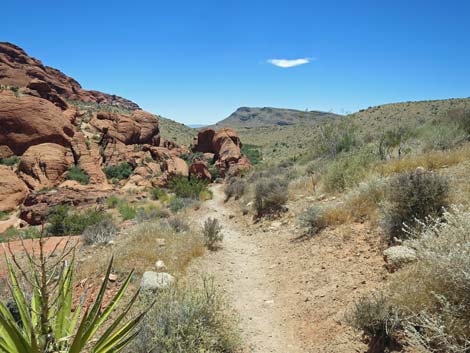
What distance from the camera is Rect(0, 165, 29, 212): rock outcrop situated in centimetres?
1701

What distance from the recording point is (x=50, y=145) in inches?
896

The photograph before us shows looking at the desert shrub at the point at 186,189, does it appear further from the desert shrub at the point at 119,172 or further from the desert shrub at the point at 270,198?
the desert shrub at the point at 270,198

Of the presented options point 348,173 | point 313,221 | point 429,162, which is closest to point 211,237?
point 313,221

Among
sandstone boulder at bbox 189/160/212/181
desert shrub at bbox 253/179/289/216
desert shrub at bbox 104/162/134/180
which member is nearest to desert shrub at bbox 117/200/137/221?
desert shrub at bbox 253/179/289/216

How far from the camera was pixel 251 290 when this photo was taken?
5402mm

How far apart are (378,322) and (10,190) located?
20.4 m

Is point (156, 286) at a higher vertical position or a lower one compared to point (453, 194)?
lower

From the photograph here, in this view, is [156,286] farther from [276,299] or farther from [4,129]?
[4,129]

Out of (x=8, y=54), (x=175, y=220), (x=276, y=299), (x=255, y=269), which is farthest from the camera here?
(x=8, y=54)

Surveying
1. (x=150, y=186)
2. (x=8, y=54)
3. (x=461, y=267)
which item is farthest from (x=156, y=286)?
(x=8, y=54)

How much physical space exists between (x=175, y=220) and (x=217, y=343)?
5342 mm

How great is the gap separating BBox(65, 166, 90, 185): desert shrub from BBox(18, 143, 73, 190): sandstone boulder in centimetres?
39

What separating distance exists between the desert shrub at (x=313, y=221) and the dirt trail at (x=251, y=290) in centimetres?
110

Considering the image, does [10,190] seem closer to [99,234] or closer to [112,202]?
[112,202]
